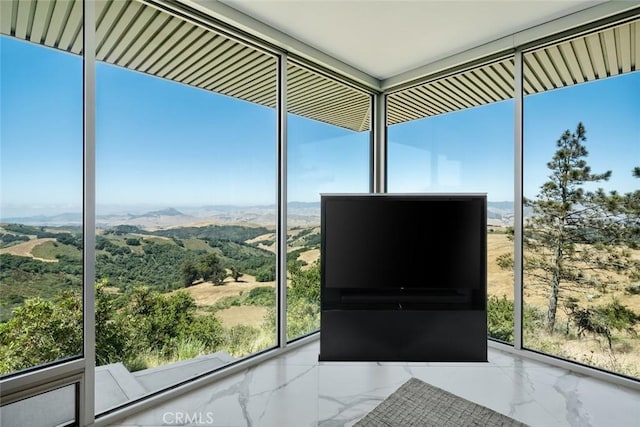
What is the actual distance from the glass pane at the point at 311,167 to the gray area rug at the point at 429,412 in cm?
119

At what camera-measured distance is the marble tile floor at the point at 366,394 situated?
6.33ft

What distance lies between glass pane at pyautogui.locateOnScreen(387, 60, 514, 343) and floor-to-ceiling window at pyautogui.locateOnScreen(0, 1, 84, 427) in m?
2.88

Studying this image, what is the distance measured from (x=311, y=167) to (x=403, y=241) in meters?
1.13

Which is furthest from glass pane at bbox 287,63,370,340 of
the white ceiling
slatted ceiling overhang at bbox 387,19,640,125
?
slatted ceiling overhang at bbox 387,19,640,125

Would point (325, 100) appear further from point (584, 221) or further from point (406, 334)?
point (584, 221)

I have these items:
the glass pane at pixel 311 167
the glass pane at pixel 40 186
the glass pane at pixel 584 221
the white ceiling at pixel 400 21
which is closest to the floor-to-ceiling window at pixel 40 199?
the glass pane at pixel 40 186

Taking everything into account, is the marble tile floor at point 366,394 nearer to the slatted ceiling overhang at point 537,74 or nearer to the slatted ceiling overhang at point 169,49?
the slatted ceiling overhang at point 169,49

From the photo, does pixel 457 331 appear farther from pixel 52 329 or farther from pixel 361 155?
pixel 52 329

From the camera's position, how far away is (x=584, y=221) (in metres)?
2.54

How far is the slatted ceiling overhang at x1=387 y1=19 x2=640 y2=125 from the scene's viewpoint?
2424mm

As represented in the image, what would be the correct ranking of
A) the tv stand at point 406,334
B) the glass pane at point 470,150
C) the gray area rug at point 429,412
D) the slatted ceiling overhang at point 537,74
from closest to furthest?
the gray area rug at point 429,412
the slatted ceiling overhang at point 537,74
the tv stand at point 406,334
the glass pane at point 470,150

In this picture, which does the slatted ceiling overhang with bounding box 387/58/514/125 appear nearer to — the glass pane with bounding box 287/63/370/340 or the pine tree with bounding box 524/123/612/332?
the glass pane with bounding box 287/63/370/340

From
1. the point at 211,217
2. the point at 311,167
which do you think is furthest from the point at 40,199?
the point at 311,167

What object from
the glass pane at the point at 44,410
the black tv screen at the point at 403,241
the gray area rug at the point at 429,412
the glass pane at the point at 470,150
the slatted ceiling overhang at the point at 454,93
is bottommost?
the gray area rug at the point at 429,412
